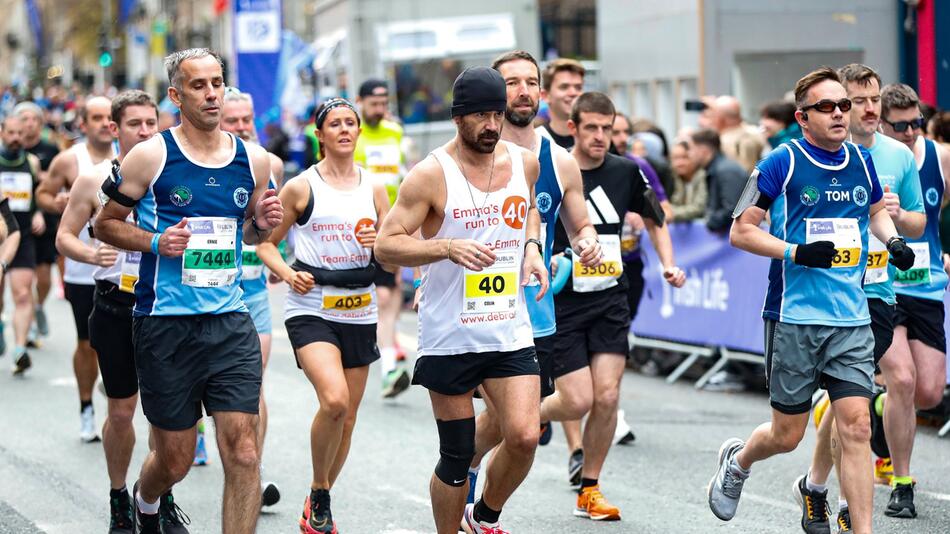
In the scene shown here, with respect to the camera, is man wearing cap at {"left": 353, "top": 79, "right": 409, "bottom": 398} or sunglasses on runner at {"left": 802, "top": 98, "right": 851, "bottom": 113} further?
man wearing cap at {"left": 353, "top": 79, "right": 409, "bottom": 398}

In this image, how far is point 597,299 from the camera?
7.78m

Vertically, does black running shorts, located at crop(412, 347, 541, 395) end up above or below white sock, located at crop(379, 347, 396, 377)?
above

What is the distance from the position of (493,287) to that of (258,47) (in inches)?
635

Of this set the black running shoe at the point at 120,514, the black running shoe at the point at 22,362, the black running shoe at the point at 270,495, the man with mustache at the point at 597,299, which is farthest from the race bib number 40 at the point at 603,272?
the black running shoe at the point at 22,362

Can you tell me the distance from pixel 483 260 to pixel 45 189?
5.47 meters

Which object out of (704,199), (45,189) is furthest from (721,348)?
(45,189)

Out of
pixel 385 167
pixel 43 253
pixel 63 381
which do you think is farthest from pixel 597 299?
pixel 43 253

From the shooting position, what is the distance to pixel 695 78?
1877 cm

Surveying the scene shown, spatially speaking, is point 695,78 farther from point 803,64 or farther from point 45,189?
point 45,189

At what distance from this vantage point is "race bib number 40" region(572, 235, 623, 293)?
774 cm

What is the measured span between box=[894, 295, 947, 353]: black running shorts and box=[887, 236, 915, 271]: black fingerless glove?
43.1 inches

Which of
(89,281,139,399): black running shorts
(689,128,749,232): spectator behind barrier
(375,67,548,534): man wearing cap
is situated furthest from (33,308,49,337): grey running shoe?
(375,67,548,534): man wearing cap

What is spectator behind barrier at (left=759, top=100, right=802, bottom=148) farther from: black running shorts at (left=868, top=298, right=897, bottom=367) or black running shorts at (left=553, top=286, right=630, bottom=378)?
black running shorts at (left=868, top=298, right=897, bottom=367)

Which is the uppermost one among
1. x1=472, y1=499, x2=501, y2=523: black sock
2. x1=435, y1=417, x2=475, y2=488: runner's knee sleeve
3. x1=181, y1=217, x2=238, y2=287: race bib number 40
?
x1=181, y1=217, x2=238, y2=287: race bib number 40
